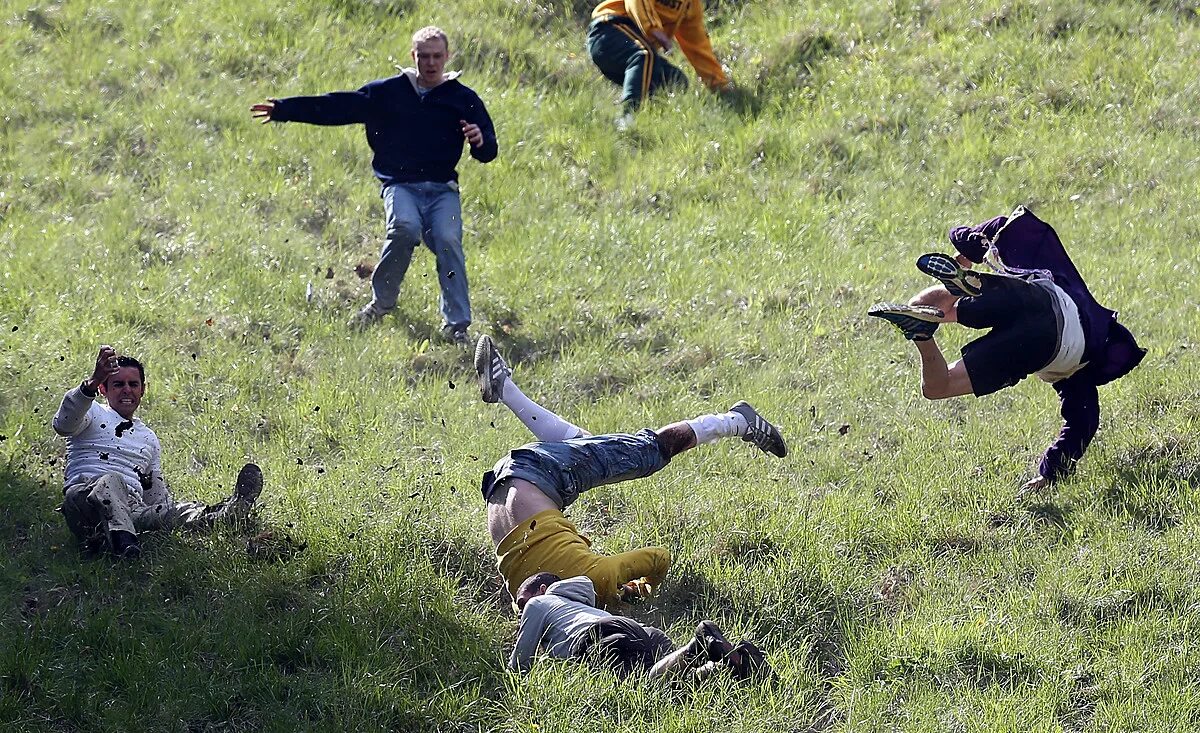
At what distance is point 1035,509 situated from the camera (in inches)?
251

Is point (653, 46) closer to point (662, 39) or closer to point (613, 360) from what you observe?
point (662, 39)

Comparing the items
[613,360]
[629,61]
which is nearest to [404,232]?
[613,360]

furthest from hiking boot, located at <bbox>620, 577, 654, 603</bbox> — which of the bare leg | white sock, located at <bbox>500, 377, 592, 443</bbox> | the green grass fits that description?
the bare leg

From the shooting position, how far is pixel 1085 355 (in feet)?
20.8

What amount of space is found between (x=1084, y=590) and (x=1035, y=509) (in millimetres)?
691

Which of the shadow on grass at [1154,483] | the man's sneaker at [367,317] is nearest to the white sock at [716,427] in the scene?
the shadow on grass at [1154,483]

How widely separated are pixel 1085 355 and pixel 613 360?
2924 mm

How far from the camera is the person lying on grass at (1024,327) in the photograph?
6.08 metres

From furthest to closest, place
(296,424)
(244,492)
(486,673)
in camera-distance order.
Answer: (296,424)
(244,492)
(486,673)

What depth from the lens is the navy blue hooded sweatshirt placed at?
8.57 meters

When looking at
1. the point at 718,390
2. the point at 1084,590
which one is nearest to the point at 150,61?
the point at 718,390

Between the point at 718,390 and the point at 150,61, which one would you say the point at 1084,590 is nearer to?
the point at 718,390

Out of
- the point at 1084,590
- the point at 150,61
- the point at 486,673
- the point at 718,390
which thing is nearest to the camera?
→ the point at 486,673

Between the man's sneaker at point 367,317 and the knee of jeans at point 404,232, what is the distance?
1.57 feet
